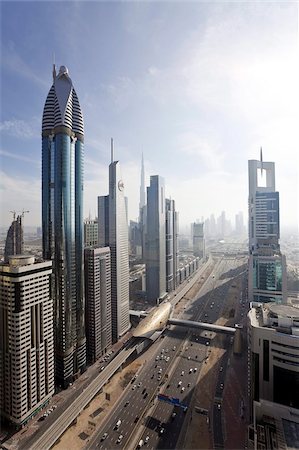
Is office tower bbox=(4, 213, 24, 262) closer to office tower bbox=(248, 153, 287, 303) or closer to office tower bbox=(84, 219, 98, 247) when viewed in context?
office tower bbox=(84, 219, 98, 247)

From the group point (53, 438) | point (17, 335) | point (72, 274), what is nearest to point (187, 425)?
point (53, 438)

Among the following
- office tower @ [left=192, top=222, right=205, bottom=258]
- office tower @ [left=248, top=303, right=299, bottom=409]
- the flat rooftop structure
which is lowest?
the flat rooftop structure

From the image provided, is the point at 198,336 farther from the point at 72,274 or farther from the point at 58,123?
the point at 58,123

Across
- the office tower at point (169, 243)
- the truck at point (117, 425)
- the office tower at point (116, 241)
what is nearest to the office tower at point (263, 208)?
the office tower at point (169, 243)

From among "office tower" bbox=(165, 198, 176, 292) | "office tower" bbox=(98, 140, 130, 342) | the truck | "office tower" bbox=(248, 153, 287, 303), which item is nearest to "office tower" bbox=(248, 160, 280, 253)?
"office tower" bbox=(248, 153, 287, 303)

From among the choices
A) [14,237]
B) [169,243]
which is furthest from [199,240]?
[14,237]

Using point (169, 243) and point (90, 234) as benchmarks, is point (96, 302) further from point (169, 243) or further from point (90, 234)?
point (169, 243)
